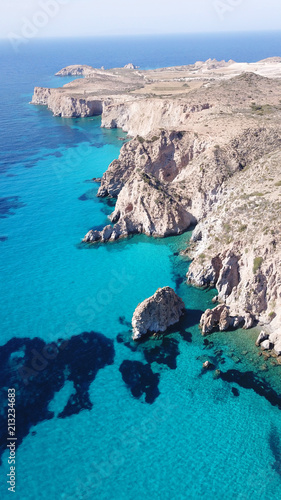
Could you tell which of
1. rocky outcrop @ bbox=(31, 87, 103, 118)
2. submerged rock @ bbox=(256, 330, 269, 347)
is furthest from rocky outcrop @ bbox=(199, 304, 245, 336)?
rocky outcrop @ bbox=(31, 87, 103, 118)

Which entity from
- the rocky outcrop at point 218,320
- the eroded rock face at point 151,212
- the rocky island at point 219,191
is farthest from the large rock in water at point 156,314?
the eroded rock face at point 151,212

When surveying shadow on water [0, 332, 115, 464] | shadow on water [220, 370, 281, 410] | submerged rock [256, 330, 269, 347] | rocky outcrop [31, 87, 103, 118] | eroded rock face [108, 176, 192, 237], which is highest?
rocky outcrop [31, 87, 103, 118]

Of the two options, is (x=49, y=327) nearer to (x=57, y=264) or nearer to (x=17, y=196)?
(x=57, y=264)

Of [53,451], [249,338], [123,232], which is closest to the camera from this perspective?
[53,451]

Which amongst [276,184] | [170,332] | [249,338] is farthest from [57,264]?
[276,184]

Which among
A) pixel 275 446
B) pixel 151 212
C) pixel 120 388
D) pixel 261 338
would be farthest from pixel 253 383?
pixel 151 212

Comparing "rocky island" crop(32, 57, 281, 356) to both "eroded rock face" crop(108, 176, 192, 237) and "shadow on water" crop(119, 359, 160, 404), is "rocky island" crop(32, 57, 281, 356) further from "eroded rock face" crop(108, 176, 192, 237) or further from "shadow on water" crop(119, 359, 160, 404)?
"shadow on water" crop(119, 359, 160, 404)
